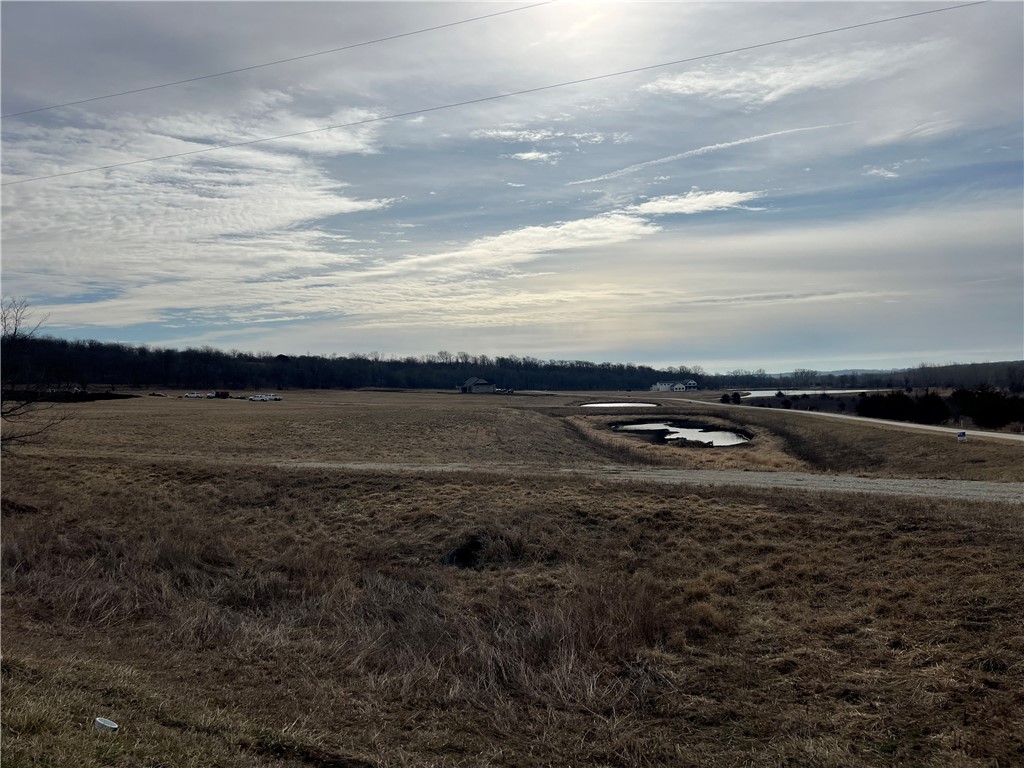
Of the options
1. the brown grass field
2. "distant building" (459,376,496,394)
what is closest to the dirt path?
the brown grass field

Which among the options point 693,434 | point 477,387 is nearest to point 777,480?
point 693,434

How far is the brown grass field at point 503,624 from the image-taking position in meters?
7.26

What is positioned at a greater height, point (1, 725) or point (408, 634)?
point (1, 725)

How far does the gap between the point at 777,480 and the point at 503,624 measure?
551 inches

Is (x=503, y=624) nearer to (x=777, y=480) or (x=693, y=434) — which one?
(x=777, y=480)

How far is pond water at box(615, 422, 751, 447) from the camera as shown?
179 feet

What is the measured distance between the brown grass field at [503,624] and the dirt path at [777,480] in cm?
176

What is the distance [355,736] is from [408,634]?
3.94 meters

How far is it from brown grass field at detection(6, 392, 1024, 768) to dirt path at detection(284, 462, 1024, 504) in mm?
1756

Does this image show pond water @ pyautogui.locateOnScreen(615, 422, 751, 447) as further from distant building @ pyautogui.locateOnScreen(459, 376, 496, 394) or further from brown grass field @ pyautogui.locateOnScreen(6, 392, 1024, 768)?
distant building @ pyautogui.locateOnScreen(459, 376, 496, 394)

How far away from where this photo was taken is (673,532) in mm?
16750

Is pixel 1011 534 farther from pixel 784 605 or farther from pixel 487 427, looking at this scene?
pixel 487 427

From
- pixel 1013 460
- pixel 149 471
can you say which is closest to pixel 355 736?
pixel 149 471

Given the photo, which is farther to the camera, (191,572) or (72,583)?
(191,572)
